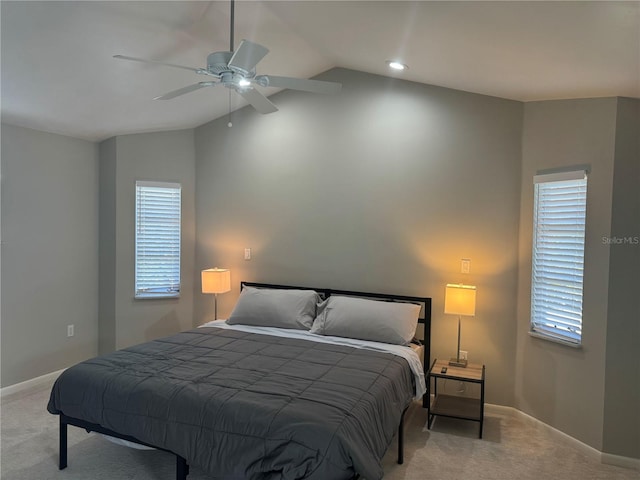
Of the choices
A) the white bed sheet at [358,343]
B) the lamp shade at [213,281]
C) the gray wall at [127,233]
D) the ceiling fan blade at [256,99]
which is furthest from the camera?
the gray wall at [127,233]

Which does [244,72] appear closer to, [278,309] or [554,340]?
[278,309]

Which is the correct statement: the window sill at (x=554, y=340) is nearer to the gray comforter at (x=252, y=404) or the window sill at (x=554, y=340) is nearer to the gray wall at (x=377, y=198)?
the gray wall at (x=377, y=198)

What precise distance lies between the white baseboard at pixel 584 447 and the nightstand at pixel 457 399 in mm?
323

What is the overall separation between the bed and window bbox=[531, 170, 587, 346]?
3.13ft

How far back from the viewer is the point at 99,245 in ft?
15.6

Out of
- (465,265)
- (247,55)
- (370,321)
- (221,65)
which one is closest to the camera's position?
(247,55)

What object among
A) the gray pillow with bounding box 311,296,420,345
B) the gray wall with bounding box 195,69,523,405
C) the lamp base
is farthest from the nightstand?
Answer: the gray pillow with bounding box 311,296,420,345

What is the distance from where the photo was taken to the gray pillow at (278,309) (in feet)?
13.0

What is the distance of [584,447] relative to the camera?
309 cm

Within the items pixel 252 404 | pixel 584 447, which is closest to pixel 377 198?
pixel 252 404

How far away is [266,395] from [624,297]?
250 cm

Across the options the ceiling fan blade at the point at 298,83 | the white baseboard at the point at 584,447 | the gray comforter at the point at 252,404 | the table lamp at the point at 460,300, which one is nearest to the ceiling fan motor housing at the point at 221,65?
the ceiling fan blade at the point at 298,83

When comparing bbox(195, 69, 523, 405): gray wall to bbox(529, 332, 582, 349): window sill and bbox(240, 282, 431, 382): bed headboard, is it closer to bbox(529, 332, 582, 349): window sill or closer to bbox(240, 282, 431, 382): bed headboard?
bbox(240, 282, 431, 382): bed headboard

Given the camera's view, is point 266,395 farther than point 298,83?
No
